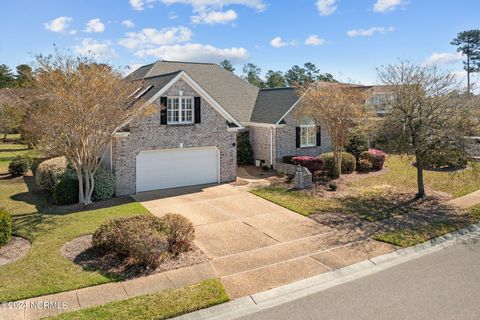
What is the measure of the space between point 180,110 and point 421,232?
12.9m

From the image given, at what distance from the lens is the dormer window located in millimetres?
19469

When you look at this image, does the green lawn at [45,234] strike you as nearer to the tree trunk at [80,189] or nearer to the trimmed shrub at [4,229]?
the trimmed shrub at [4,229]

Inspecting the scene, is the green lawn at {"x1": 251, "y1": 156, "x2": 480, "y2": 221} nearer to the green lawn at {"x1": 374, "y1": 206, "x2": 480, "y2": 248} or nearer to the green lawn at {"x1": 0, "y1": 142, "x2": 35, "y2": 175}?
the green lawn at {"x1": 374, "y1": 206, "x2": 480, "y2": 248}

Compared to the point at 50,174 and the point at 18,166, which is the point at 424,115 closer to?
the point at 50,174

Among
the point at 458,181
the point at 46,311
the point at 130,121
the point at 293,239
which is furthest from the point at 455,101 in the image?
the point at 46,311

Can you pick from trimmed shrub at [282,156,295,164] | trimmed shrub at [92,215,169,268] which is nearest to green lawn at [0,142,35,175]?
trimmed shrub at [92,215,169,268]

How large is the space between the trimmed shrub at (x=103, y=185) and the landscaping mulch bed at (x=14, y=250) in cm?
535

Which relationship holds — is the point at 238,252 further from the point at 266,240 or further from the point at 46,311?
the point at 46,311

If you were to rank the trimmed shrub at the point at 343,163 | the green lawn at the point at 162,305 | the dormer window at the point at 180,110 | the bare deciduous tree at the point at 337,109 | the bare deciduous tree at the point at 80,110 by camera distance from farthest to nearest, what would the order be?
1. the trimmed shrub at the point at 343,163
2. the bare deciduous tree at the point at 337,109
3. the dormer window at the point at 180,110
4. the bare deciduous tree at the point at 80,110
5. the green lawn at the point at 162,305

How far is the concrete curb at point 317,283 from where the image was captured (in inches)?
312

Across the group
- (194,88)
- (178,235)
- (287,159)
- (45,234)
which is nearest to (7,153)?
(194,88)

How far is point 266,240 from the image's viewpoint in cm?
1226

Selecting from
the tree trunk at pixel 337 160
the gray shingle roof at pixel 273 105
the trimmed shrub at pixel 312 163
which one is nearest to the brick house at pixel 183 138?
the gray shingle roof at pixel 273 105

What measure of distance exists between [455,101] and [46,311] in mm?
16731
